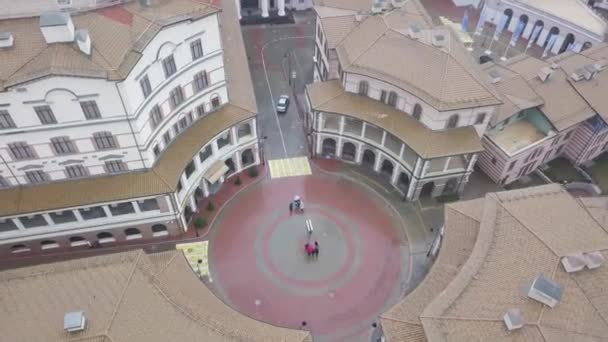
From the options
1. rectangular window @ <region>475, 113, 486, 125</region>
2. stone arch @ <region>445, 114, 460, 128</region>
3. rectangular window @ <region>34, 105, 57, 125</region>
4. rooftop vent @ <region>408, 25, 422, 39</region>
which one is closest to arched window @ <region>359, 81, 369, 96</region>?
rooftop vent @ <region>408, 25, 422, 39</region>

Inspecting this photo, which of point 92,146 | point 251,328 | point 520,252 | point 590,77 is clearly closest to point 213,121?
point 92,146

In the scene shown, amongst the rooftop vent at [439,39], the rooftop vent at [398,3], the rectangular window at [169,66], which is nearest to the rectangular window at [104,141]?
the rectangular window at [169,66]

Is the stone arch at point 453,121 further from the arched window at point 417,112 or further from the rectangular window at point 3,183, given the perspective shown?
the rectangular window at point 3,183

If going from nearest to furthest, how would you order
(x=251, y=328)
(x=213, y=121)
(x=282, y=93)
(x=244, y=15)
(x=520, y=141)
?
(x=251, y=328), (x=213, y=121), (x=520, y=141), (x=282, y=93), (x=244, y=15)

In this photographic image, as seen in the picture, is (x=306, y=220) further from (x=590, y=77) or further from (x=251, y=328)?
(x=590, y=77)

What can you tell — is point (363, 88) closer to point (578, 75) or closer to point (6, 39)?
point (578, 75)

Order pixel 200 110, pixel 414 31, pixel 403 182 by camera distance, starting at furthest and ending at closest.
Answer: pixel 403 182, pixel 414 31, pixel 200 110

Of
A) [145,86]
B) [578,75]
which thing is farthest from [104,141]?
[578,75]
